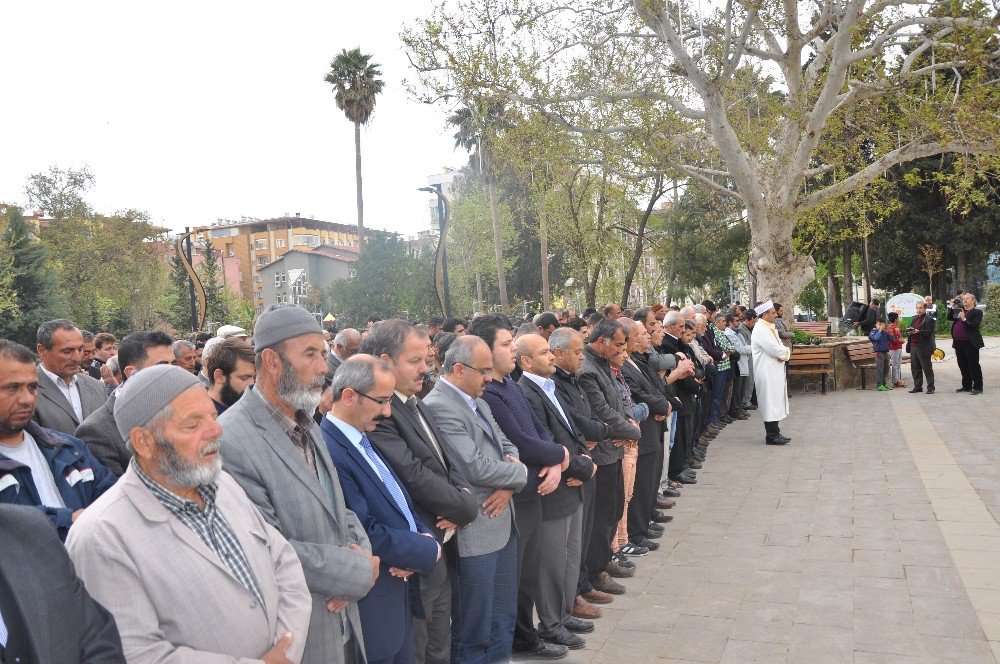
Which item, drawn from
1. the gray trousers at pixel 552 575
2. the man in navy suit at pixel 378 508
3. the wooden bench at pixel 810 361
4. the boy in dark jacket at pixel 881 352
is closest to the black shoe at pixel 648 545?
the gray trousers at pixel 552 575

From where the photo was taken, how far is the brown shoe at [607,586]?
6066 mm

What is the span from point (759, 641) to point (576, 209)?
30.0 metres

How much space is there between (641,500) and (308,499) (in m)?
4.74

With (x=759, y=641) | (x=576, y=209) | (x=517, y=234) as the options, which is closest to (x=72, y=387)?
(x=759, y=641)

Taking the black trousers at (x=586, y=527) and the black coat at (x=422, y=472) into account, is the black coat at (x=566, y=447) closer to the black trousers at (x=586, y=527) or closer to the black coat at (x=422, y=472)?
the black trousers at (x=586, y=527)

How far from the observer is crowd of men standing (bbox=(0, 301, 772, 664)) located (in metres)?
2.41

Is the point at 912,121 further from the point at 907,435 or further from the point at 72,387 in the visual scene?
the point at 72,387

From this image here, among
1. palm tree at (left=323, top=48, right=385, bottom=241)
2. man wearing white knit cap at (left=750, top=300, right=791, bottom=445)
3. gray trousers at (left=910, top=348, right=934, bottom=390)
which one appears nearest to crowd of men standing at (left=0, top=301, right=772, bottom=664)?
man wearing white knit cap at (left=750, top=300, right=791, bottom=445)

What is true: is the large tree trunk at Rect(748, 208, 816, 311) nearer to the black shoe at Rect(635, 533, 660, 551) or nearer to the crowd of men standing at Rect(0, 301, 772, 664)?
the black shoe at Rect(635, 533, 660, 551)

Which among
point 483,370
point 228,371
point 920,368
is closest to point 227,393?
point 228,371

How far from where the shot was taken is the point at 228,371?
4.65 meters

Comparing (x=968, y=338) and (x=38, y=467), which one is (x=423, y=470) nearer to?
(x=38, y=467)

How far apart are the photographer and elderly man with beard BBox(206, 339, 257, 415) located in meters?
13.9

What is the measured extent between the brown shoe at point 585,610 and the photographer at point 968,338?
12.0 m
